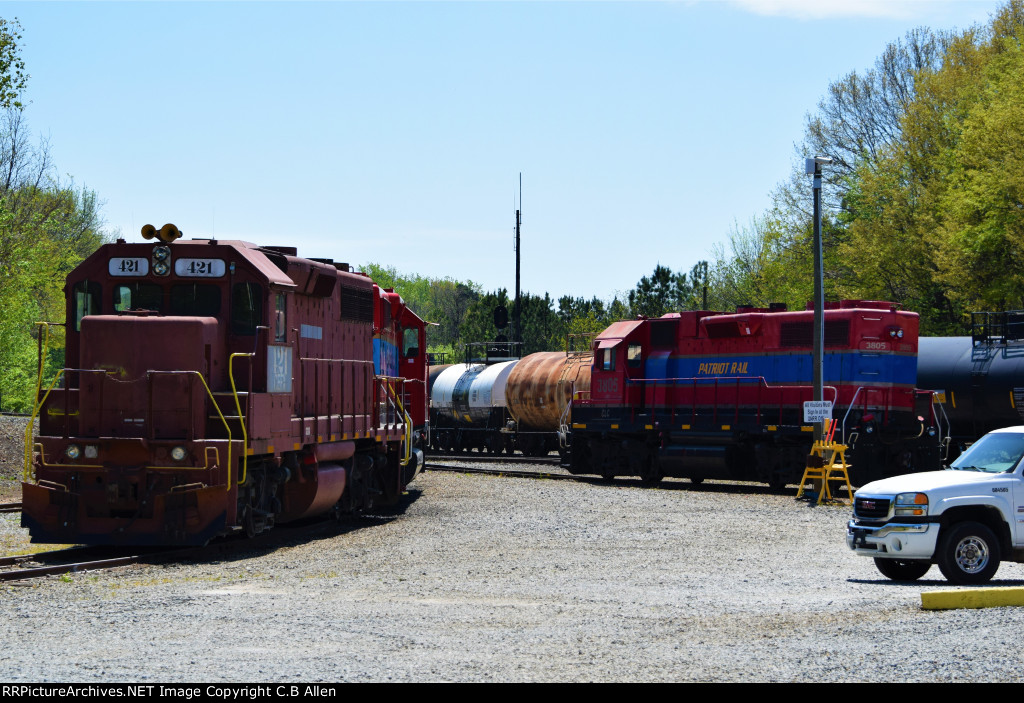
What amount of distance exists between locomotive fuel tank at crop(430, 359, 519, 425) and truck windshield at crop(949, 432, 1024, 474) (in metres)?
28.6

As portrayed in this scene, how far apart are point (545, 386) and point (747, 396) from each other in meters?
11.2

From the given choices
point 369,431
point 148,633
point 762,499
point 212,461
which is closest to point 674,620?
point 148,633

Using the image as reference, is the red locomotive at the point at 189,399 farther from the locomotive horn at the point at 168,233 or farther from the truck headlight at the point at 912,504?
the truck headlight at the point at 912,504

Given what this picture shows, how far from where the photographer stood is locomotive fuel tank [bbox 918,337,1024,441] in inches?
993

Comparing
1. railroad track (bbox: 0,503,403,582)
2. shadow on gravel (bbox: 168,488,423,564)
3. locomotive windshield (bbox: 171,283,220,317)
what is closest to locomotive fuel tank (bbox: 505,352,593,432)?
shadow on gravel (bbox: 168,488,423,564)

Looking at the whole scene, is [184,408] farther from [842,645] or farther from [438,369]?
[438,369]

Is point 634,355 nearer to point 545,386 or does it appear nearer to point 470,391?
point 545,386

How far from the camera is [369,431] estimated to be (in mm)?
19578

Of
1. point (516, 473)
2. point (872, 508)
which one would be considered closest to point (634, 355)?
point (516, 473)

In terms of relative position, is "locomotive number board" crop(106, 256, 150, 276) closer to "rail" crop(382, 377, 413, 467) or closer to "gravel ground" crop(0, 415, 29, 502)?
"rail" crop(382, 377, 413, 467)

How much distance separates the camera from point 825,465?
2395cm

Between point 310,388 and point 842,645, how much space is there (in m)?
9.95

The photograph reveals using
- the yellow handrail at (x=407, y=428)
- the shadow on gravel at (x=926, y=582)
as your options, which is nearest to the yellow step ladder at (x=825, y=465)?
the yellow handrail at (x=407, y=428)

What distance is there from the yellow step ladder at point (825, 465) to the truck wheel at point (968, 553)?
10.6 m
